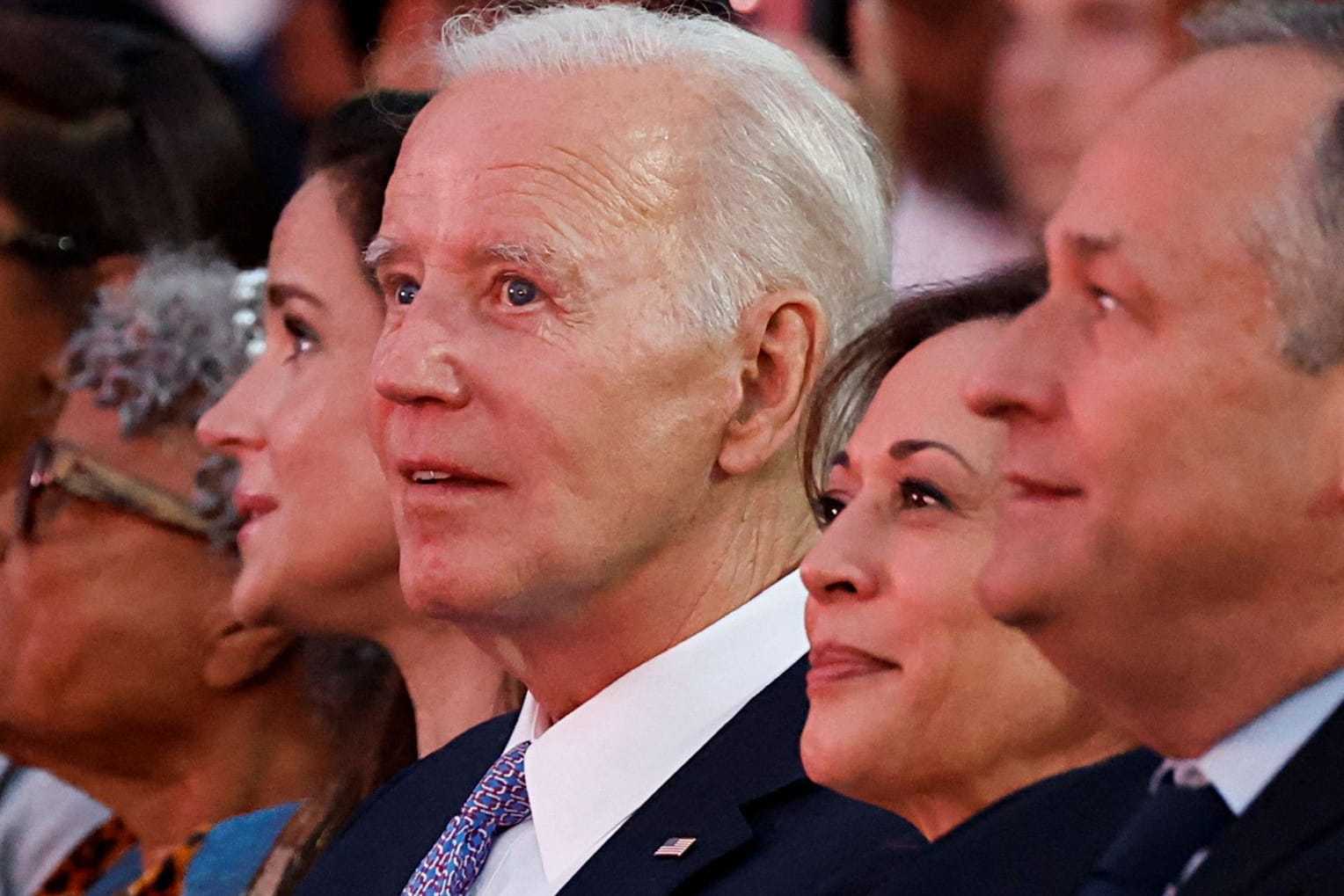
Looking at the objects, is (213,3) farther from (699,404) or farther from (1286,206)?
(1286,206)

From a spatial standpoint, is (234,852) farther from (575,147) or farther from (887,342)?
(887,342)

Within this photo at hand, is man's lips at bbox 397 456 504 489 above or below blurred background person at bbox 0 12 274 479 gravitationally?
above

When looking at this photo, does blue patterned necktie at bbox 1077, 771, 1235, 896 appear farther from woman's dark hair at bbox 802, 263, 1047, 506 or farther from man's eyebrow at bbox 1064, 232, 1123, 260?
woman's dark hair at bbox 802, 263, 1047, 506

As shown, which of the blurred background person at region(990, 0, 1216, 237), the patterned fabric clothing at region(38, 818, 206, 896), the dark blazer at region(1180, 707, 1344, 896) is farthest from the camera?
the patterned fabric clothing at region(38, 818, 206, 896)

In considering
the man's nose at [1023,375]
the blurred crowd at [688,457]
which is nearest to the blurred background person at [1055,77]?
the blurred crowd at [688,457]

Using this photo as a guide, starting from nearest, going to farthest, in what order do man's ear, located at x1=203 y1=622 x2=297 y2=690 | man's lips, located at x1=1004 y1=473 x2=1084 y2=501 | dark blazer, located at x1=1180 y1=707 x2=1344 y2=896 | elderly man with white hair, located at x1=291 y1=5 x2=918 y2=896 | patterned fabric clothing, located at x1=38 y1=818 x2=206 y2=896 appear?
1. dark blazer, located at x1=1180 y1=707 x2=1344 y2=896
2. man's lips, located at x1=1004 y1=473 x2=1084 y2=501
3. elderly man with white hair, located at x1=291 y1=5 x2=918 y2=896
4. man's ear, located at x1=203 y1=622 x2=297 y2=690
5. patterned fabric clothing, located at x1=38 y1=818 x2=206 y2=896

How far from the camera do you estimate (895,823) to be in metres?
1.90

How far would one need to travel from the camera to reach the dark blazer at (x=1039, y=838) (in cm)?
138

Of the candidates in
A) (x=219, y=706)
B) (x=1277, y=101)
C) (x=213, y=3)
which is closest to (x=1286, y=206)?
(x=1277, y=101)

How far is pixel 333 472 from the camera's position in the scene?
2.81m

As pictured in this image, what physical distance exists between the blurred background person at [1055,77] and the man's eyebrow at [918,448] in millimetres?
932

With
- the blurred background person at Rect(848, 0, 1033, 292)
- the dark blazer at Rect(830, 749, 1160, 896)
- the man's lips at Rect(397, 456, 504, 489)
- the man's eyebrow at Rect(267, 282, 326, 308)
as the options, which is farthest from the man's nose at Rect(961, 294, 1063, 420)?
the man's eyebrow at Rect(267, 282, 326, 308)

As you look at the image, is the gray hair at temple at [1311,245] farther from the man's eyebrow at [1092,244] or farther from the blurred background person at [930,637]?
the blurred background person at [930,637]

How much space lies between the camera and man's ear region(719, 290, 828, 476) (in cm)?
221
